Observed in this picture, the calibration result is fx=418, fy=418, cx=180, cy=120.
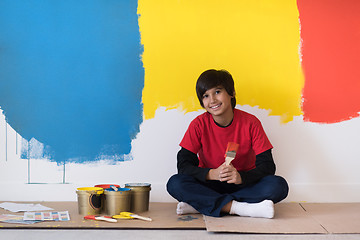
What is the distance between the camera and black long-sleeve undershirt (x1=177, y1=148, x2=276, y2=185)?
5.93ft

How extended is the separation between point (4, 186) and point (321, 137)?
65.9 inches

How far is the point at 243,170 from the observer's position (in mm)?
2000

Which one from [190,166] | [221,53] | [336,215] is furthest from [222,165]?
[221,53]

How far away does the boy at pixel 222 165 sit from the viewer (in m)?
1.72

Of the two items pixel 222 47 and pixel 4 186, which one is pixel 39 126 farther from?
pixel 222 47

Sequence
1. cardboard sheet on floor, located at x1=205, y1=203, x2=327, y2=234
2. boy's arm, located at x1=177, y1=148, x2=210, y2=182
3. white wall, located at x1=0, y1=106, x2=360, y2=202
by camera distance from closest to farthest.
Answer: cardboard sheet on floor, located at x1=205, y1=203, x2=327, y2=234 < boy's arm, located at x1=177, y1=148, x2=210, y2=182 < white wall, located at x1=0, y1=106, x2=360, y2=202

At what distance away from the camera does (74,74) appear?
7.22ft

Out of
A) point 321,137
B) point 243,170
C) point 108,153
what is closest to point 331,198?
point 321,137

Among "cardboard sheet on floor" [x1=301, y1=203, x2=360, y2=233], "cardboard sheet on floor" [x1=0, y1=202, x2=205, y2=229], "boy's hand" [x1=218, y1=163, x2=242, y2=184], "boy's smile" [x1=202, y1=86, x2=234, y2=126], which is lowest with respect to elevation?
"cardboard sheet on floor" [x1=301, y1=203, x2=360, y2=233]

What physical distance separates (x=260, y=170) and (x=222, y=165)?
203 mm

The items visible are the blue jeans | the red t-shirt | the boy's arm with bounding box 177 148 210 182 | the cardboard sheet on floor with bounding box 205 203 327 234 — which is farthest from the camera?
the red t-shirt

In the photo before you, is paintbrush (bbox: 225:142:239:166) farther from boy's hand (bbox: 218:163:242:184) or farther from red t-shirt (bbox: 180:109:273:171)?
red t-shirt (bbox: 180:109:273:171)

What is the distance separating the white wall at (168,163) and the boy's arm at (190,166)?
0.87 ft

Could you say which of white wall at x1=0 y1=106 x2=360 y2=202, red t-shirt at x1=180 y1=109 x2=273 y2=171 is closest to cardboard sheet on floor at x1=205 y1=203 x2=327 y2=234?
red t-shirt at x1=180 y1=109 x2=273 y2=171
